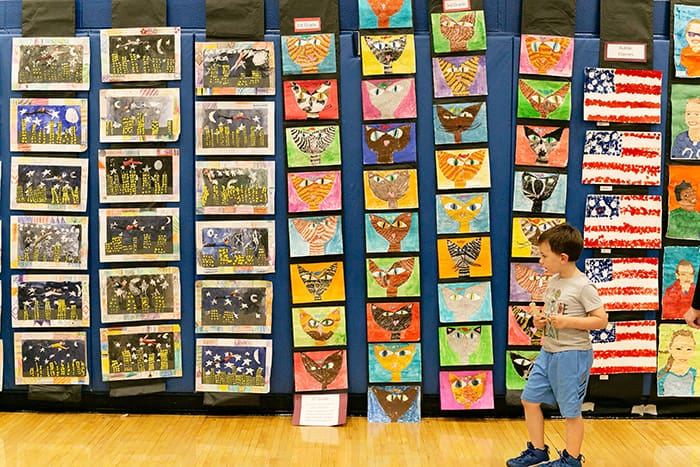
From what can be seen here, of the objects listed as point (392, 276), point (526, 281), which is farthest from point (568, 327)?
point (392, 276)

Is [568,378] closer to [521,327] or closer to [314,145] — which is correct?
[521,327]

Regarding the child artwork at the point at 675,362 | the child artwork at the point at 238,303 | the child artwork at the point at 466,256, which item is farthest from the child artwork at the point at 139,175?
the child artwork at the point at 675,362

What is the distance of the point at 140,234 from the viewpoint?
11.9ft

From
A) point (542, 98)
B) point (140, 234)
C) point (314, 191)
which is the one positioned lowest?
point (140, 234)

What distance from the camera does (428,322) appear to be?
3650 mm

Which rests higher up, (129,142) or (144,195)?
(129,142)

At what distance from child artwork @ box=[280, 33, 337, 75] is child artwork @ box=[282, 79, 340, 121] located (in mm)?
60

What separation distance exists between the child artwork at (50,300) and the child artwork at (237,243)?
64 cm

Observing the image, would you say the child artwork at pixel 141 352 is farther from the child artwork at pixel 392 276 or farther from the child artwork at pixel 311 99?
the child artwork at pixel 311 99

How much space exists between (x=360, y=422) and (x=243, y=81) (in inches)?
72.3

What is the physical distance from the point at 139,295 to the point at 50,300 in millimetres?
468

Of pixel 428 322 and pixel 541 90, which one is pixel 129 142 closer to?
pixel 428 322

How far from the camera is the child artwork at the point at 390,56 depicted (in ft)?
11.6

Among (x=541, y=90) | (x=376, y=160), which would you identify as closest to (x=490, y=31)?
(x=541, y=90)
